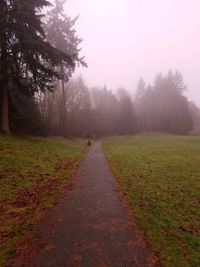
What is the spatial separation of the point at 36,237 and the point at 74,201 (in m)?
2.49

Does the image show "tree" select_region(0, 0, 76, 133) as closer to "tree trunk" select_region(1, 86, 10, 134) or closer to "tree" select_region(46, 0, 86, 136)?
"tree trunk" select_region(1, 86, 10, 134)

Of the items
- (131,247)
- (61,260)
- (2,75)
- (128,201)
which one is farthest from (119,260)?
(2,75)

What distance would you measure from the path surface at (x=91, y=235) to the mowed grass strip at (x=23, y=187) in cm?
58

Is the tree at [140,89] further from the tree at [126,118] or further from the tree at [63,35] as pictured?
the tree at [63,35]

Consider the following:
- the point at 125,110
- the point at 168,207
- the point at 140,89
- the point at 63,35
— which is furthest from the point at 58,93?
the point at 168,207

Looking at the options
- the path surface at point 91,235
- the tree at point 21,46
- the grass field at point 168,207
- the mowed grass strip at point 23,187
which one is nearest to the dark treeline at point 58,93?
the tree at point 21,46

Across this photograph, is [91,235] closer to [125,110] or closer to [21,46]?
[21,46]

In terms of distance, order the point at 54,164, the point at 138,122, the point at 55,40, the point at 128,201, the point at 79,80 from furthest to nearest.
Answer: the point at 138,122
the point at 79,80
the point at 55,40
the point at 54,164
the point at 128,201

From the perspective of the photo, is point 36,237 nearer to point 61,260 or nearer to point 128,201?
point 61,260

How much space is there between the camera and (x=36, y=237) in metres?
5.62

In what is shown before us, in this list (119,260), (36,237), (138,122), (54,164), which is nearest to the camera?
(119,260)

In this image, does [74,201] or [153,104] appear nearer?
[74,201]

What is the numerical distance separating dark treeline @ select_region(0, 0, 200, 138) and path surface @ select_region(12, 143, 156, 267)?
1434cm

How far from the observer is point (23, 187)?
948 cm
